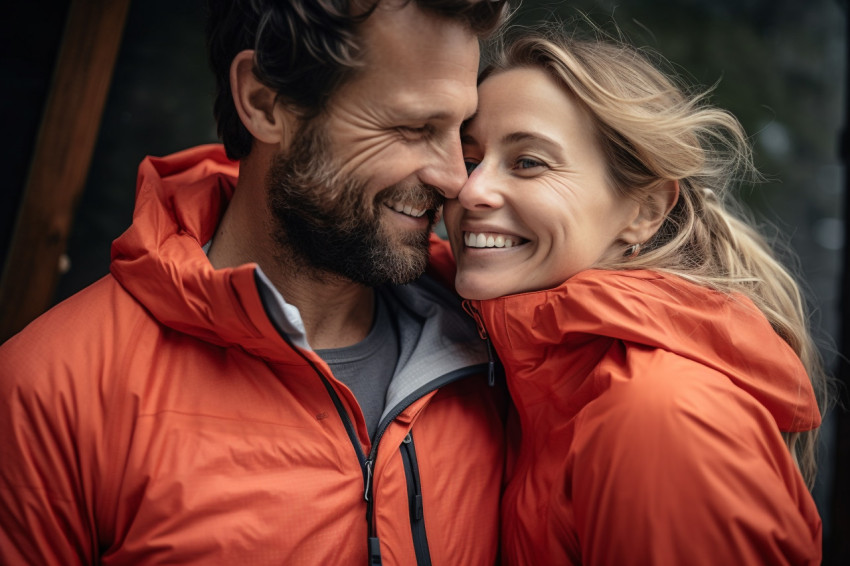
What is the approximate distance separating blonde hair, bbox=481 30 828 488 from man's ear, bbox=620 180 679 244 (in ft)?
0.09

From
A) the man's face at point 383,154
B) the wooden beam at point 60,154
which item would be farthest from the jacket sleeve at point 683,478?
the wooden beam at point 60,154

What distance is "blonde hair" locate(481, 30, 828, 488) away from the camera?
1740 millimetres

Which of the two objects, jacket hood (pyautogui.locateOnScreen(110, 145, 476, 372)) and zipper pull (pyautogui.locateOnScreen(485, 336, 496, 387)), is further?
zipper pull (pyautogui.locateOnScreen(485, 336, 496, 387))

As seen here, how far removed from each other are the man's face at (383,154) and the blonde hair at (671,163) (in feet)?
0.85

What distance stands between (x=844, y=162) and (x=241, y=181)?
7.67ft

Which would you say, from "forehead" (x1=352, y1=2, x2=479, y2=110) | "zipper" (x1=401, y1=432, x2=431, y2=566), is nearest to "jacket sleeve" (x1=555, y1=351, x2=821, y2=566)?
"zipper" (x1=401, y1=432, x2=431, y2=566)

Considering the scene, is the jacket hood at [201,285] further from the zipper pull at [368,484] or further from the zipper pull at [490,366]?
the zipper pull at [368,484]

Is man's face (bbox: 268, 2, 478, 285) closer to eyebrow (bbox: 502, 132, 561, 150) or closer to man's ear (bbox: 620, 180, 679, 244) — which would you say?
eyebrow (bbox: 502, 132, 561, 150)

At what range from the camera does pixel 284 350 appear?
151 cm

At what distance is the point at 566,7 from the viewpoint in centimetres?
317

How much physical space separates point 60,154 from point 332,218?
3.50ft

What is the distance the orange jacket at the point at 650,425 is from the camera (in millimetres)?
1258

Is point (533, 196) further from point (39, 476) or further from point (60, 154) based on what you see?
point (60, 154)

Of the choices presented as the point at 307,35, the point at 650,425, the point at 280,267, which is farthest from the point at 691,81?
the point at 650,425
